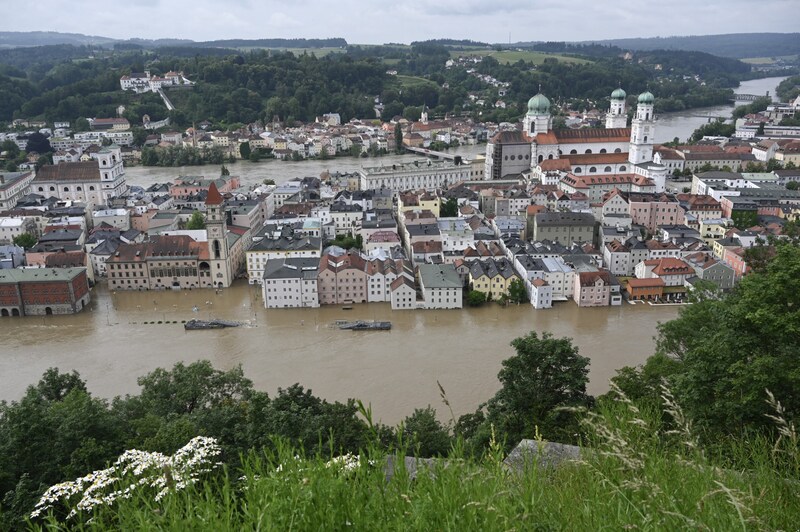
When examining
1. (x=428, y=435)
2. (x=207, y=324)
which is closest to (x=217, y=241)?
(x=207, y=324)

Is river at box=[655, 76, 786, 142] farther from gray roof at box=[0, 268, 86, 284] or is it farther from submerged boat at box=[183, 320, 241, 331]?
gray roof at box=[0, 268, 86, 284]

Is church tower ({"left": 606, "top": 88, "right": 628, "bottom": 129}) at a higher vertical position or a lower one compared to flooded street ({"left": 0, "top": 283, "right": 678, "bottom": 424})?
higher

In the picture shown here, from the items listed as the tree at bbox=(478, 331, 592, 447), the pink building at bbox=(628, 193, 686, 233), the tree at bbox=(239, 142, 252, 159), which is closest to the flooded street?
the tree at bbox=(478, 331, 592, 447)

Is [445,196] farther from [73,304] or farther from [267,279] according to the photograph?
[73,304]

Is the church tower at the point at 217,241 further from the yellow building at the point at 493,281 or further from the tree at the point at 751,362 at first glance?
the tree at the point at 751,362

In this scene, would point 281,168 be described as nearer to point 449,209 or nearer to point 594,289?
point 449,209

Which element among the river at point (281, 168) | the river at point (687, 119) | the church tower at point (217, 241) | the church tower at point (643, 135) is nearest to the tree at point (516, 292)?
the church tower at point (217, 241)
